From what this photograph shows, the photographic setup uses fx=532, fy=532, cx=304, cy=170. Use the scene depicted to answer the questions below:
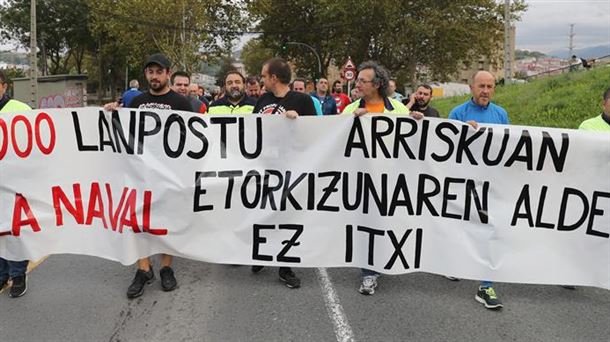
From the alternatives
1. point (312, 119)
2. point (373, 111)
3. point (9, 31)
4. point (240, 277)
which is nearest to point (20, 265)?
point (240, 277)

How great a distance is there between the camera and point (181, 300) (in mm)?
4184

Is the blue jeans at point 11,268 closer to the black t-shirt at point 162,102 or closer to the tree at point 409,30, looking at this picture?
the black t-shirt at point 162,102

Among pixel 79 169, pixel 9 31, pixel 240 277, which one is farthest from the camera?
pixel 9 31

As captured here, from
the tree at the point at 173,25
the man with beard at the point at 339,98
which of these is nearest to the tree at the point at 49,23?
the tree at the point at 173,25

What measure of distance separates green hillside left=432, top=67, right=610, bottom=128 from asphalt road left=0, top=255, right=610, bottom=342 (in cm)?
698

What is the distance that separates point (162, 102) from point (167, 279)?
4.85 ft

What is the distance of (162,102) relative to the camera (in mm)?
4441

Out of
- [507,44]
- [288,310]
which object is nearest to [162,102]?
[288,310]

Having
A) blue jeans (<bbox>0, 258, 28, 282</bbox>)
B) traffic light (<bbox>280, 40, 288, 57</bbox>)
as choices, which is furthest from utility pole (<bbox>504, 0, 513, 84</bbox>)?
blue jeans (<bbox>0, 258, 28, 282</bbox>)

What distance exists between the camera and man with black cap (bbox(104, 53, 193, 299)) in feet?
14.3

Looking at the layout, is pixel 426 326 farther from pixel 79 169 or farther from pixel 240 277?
pixel 79 169

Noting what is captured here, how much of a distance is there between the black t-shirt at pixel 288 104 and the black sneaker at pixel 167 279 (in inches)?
61.6

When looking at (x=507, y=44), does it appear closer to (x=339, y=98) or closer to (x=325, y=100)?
(x=339, y=98)

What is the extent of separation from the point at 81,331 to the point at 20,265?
3.56ft
